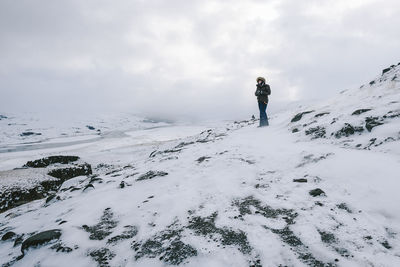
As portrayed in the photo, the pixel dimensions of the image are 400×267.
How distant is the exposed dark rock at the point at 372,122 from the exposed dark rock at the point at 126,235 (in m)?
6.86

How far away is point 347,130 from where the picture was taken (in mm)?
7473

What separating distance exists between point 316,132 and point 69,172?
11905mm

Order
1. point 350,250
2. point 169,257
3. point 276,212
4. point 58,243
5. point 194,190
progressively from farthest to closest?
point 194,190 → point 276,212 → point 58,243 → point 169,257 → point 350,250

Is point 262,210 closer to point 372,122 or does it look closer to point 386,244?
point 386,244

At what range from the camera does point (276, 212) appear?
13.7 ft

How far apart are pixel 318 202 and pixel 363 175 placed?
45.8 inches

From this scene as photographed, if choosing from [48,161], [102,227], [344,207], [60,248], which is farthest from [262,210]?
[48,161]

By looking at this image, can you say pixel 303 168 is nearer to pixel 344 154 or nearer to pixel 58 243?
pixel 344 154

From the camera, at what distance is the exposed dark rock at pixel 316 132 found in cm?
838

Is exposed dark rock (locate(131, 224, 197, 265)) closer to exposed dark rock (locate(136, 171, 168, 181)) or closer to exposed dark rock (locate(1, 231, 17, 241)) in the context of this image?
exposed dark rock (locate(1, 231, 17, 241))

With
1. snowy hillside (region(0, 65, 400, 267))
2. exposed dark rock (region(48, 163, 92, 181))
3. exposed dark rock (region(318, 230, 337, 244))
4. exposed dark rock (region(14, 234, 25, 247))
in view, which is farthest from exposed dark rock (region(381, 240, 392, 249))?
exposed dark rock (region(48, 163, 92, 181))

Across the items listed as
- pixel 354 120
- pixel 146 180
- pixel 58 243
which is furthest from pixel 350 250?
pixel 354 120

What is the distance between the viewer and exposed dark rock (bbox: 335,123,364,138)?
7.26 metres

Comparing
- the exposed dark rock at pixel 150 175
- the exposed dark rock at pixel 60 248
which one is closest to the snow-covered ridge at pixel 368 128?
the exposed dark rock at pixel 150 175
